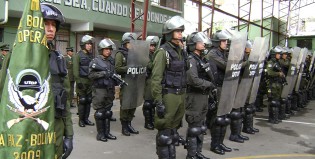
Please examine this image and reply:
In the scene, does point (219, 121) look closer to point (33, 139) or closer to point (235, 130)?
point (235, 130)

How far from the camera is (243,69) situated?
5.92 m

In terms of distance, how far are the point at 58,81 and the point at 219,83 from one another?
11.0ft

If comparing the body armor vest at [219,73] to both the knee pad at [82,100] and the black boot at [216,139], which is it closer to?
the black boot at [216,139]

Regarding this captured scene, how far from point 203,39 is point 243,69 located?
147 cm

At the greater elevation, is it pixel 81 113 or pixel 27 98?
pixel 27 98

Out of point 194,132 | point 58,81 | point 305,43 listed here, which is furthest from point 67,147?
point 305,43

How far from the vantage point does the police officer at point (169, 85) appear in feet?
13.6

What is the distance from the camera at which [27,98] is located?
2182mm

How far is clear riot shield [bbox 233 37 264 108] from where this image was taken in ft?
19.2

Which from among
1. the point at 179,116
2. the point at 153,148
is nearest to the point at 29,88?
the point at 179,116

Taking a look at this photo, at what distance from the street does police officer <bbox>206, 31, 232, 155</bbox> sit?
143mm

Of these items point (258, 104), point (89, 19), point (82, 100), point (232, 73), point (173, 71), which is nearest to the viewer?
point (173, 71)

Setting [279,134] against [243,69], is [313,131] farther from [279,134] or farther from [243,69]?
[243,69]

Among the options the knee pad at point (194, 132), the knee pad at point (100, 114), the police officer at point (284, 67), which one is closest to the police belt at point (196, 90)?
the knee pad at point (194, 132)
